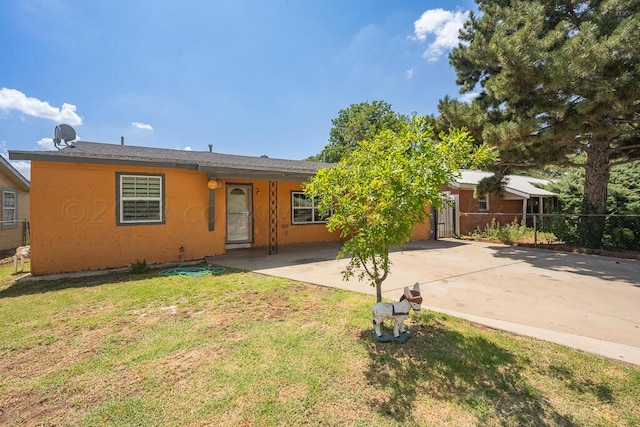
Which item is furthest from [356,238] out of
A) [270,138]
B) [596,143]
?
[270,138]

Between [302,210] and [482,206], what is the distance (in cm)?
1152

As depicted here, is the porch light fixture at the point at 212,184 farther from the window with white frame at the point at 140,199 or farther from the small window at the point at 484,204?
the small window at the point at 484,204

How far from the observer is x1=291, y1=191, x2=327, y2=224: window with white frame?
34.9ft

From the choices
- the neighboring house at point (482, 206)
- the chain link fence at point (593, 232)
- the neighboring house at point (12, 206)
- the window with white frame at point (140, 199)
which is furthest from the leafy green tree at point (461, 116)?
the neighboring house at point (12, 206)

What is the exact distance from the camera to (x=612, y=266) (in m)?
7.30

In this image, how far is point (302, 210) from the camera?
10.9 m

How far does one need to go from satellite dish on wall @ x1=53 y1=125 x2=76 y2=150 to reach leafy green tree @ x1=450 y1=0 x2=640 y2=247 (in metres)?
11.7

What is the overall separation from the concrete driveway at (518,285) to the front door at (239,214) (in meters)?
0.64

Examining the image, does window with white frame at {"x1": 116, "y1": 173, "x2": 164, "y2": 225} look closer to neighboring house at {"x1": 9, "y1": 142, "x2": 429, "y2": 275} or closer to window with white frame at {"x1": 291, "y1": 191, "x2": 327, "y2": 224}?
neighboring house at {"x1": 9, "y1": 142, "x2": 429, "y2": 275}

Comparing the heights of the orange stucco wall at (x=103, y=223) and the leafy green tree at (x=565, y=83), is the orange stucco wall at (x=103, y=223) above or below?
below

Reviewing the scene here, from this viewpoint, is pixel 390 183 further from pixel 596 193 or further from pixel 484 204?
pixel 484 204

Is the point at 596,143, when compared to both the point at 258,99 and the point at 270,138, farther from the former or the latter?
the point at 270,138

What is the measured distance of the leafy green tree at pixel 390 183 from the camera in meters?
2.84

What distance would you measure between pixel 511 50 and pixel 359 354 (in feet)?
29.4
